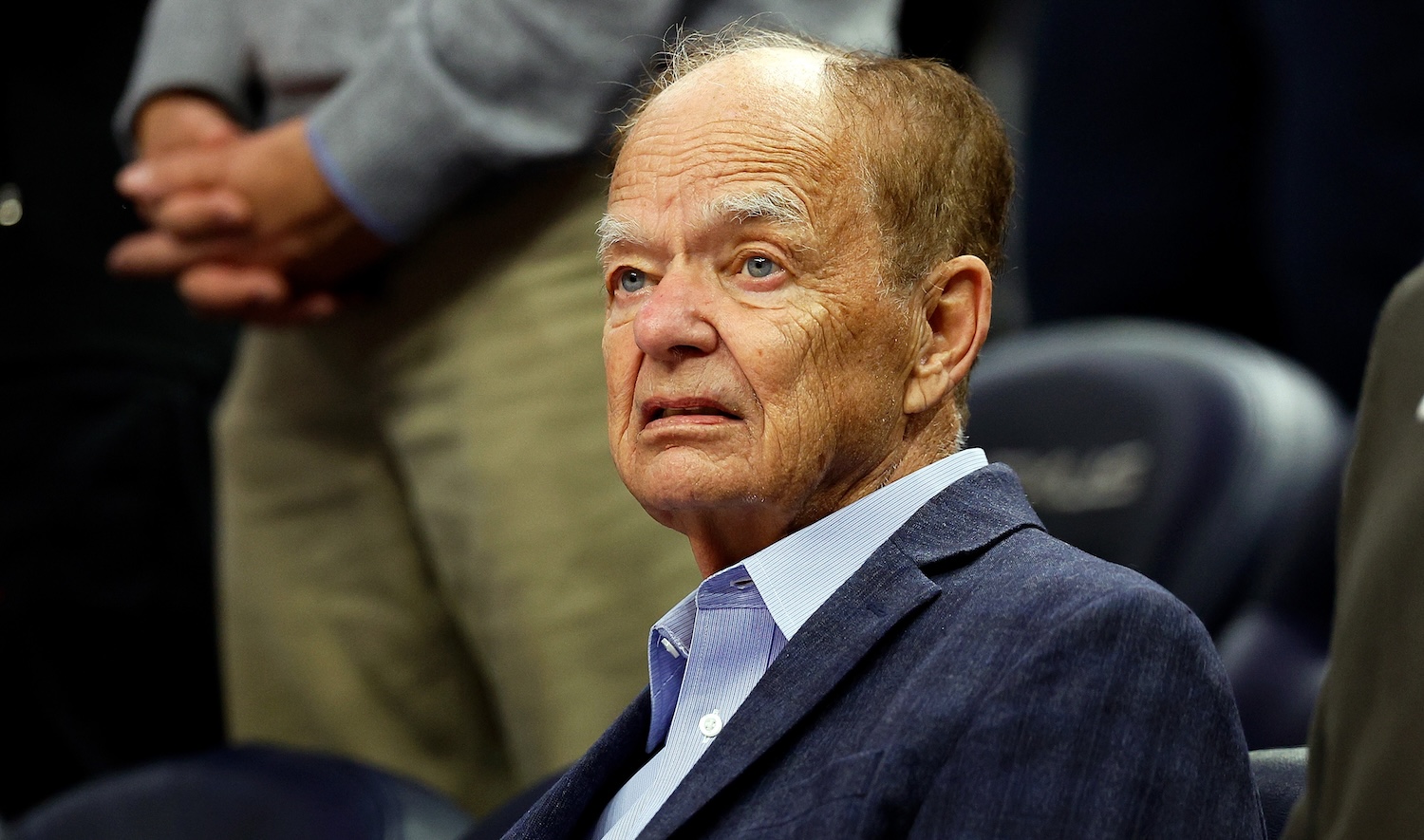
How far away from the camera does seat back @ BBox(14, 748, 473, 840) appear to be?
4.50 ft

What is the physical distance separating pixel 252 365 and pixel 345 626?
294 mm

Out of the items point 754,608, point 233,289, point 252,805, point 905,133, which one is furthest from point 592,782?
point 233,289

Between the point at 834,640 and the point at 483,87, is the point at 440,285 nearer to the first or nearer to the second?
the point at 483,87

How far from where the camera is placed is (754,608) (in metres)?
0.91

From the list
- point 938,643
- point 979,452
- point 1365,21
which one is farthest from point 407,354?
point 1365,21

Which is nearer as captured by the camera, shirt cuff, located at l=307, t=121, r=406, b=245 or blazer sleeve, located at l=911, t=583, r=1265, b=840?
blazer sleeve, located at l=911, t=583, r=1265, b=840

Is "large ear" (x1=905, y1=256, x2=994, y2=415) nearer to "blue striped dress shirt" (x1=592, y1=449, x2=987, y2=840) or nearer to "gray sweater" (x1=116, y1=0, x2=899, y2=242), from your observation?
"blue striped dress shirt" (x1=592, y1=449, x2=987, y2=840)

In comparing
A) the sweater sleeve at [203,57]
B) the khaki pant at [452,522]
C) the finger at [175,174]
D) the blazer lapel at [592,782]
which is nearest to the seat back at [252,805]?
the khaki pant at [452,522]

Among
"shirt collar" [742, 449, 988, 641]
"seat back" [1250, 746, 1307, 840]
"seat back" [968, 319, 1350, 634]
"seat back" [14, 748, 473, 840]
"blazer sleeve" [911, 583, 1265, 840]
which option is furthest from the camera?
"seat back" [968, 319, 1350, 634]

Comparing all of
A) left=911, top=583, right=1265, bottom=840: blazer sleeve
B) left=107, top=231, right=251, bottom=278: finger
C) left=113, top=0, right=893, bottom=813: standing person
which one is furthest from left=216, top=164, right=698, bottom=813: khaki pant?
left=911, top=583, right=1265, bottom=840: blazer sleeve

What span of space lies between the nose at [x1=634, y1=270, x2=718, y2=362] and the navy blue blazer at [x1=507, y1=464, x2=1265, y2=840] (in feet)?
0.48

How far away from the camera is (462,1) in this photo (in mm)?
1530

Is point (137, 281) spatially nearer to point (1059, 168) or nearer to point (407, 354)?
point (407, 354)

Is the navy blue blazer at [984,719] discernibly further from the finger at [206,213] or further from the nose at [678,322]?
the finger at [206,213]
